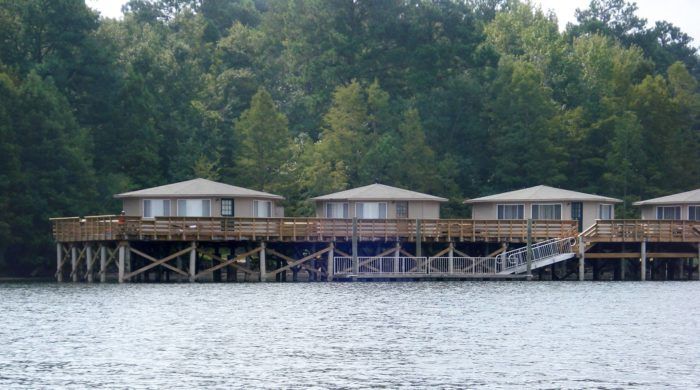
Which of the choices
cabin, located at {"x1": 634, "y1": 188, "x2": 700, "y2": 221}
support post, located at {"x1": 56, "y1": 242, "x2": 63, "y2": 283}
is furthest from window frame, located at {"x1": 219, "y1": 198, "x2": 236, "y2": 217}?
cabin, located at {"x1": 634, "y1": 188, "x2": 700, "y2": 221}

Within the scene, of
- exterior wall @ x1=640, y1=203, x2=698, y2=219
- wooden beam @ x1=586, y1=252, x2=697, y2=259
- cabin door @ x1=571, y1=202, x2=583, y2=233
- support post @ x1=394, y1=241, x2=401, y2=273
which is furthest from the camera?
exterior wall @ x1=640, y1=203, x2=698, y2=219

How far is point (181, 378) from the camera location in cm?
4300

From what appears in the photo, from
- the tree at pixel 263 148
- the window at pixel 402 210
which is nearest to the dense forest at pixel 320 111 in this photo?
the tree at pixel 263 148

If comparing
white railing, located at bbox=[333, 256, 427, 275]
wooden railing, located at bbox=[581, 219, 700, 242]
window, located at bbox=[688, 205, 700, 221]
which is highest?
window, located at bbox=[688, 205, 700, 221]

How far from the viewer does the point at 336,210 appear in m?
89.9

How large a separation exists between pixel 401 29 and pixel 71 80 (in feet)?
99.3

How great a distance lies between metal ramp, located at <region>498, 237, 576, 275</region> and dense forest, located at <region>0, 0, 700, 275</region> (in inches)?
909

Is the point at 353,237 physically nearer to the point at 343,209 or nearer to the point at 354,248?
the point at 354,248

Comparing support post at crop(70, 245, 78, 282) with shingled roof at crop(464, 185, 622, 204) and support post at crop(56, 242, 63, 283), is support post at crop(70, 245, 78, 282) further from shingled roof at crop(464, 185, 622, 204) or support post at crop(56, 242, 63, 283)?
shingled roof at crop(464, 185, 622, 204)

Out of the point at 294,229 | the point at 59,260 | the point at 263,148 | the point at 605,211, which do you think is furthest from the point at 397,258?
the point at 263,148

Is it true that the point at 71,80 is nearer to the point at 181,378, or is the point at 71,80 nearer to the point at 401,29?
the point at 401,29

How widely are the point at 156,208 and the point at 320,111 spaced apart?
3893 centimetres

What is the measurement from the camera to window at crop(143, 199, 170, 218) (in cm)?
8494

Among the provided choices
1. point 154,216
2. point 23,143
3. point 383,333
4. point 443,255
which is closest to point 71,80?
point 23,143
